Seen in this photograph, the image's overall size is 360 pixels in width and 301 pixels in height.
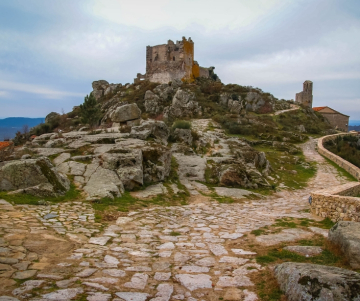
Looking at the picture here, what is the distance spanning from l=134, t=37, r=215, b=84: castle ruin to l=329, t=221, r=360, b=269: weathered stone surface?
45792mm

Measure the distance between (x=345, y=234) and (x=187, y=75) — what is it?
47654 mm

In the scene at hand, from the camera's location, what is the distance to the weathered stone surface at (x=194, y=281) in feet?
11.5

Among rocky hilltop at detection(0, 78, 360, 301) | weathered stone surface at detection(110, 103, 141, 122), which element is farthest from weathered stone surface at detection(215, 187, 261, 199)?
weathered stone surface at detection(110, 103, 141, 122)

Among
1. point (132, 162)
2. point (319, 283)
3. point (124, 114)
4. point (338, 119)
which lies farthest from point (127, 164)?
point (338, 119)

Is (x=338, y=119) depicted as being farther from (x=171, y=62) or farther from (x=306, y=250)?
(x=306, y=250)

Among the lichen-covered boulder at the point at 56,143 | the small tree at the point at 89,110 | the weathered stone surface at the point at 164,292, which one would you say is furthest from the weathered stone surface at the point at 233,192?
the small tree at the point at 89,110

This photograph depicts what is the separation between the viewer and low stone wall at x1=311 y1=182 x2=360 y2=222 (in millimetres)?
6215

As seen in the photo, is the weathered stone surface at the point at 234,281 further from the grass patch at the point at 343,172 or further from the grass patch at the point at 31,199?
the grass patch at the point at 343,172

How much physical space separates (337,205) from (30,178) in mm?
7759

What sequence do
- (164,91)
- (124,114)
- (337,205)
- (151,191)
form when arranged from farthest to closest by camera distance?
(164,91)
(124,114)
(151,191)
(337,205)

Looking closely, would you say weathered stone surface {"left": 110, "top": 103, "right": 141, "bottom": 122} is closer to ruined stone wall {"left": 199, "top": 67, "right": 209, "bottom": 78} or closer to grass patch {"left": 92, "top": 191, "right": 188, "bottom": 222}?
grass patch {"left": 92, "top": 191, "right": 188, "bottom": 222}

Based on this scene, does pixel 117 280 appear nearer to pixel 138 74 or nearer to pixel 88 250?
pixel 88 250

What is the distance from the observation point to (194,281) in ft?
11.9

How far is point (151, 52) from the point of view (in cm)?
5200
